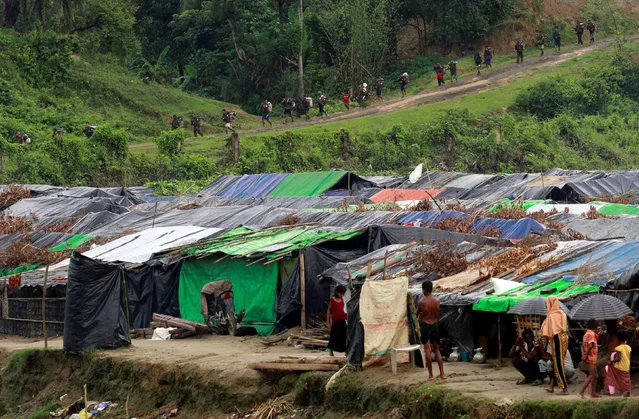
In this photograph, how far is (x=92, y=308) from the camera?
62.4ft

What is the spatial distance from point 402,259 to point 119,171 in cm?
2761

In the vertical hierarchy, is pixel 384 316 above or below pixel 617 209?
below

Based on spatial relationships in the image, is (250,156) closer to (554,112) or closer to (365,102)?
(365,102)

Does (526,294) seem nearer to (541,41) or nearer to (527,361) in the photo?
(527,361)

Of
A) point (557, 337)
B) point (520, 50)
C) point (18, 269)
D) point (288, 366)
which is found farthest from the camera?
point (520, 50)

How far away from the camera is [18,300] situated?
76.6ft

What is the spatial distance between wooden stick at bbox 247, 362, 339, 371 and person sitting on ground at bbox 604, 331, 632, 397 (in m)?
4.15

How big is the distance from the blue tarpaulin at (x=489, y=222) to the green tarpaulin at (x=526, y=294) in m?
6.03

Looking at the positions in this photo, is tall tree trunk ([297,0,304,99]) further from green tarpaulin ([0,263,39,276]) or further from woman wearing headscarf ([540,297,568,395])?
woman wearing headscarf ([540,297,568,395])

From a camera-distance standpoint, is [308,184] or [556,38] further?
[556,38]

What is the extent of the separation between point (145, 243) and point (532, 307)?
1250 centimetres

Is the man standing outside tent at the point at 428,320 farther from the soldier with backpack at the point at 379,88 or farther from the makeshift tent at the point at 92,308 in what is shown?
the soldier with backpack at the point at 379,88

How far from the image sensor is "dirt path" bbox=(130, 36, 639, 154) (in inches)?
2032

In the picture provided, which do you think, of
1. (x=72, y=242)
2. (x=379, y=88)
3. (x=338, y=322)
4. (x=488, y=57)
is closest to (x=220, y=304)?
(x=338, y=322)
